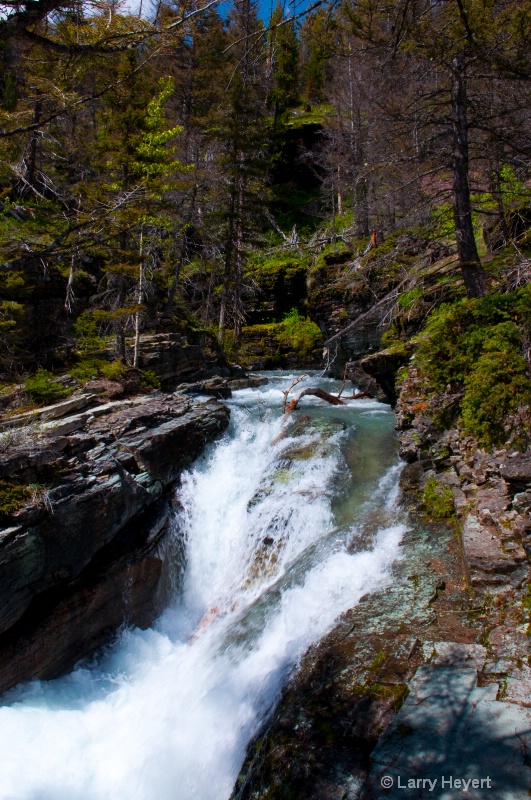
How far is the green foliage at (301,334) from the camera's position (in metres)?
24.3

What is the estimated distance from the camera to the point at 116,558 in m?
8.56

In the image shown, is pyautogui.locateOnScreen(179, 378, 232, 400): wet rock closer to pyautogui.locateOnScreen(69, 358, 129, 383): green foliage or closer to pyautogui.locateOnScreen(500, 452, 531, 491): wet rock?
pyautogui.locateOnScreen(69, 358, 129, 383): green foliage

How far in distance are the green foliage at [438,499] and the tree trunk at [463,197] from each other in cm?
373

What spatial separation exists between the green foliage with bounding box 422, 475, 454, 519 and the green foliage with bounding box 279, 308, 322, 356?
16895mm

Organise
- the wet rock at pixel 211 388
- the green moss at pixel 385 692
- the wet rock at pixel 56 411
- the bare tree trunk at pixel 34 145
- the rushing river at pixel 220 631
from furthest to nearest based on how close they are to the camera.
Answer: the wet rock at pixel 211 388 < the wet rock at pixel 56 411 < the bare tree trunk at pixel 34 145 < the rushing river at pixel 220 631 < the green moss at pixel 385 692

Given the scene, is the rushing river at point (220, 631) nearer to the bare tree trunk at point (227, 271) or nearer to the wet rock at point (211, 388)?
the wet rock at point (211, 388)

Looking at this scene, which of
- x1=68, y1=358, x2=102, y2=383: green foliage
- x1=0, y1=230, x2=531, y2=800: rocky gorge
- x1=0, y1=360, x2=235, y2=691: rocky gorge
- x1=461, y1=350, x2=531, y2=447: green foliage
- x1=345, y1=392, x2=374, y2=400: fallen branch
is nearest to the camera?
x1=0, y1=230, x2=531, y2=800: rocky gorge

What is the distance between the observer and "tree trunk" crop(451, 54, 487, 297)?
25.8ft

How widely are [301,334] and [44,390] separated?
1666 cm

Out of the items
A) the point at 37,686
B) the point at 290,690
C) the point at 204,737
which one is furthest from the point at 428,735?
the point at 37,686

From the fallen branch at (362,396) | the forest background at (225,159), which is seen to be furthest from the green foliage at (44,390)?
the fallen branch at (362,396)

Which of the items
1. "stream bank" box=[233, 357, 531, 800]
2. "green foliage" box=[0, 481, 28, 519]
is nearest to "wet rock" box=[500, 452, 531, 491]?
"stream bank" box=[233, 357, 531, 800]

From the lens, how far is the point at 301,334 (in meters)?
24.8

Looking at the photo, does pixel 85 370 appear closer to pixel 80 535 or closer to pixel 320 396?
pixel 80 535
